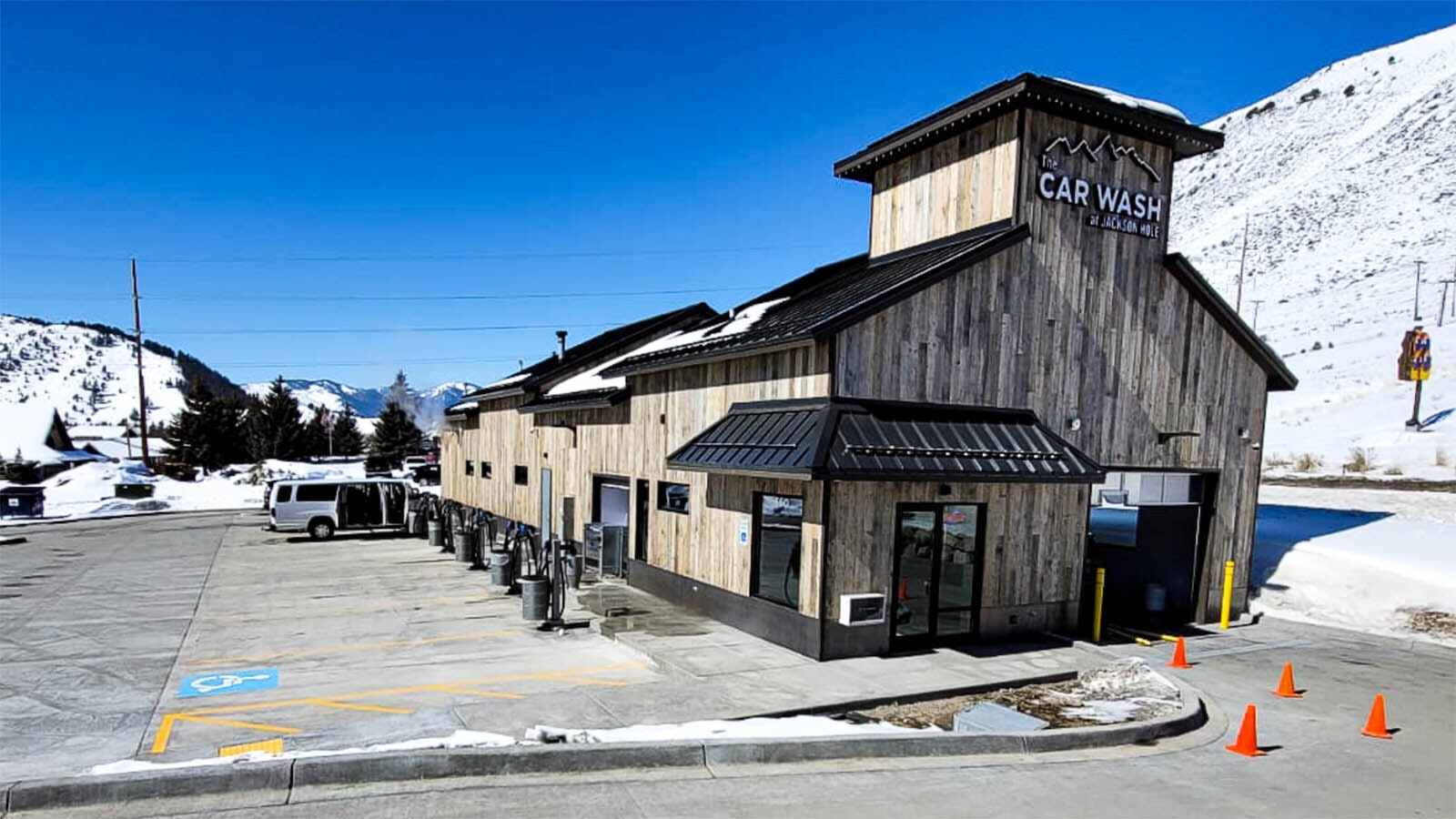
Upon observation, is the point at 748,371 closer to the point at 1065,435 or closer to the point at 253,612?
the point at 1065,435

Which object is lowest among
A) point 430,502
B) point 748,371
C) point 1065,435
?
point 430,502

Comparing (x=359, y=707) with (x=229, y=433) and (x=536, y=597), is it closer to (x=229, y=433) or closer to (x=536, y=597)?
(x=536, y=597)

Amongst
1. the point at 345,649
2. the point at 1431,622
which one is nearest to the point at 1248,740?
the point at 1431,622

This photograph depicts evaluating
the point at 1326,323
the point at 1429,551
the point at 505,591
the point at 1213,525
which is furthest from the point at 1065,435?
the point at 1326,323

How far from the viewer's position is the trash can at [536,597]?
1388cm

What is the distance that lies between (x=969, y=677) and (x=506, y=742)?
619 centimetres

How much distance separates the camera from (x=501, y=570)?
17.5 meters

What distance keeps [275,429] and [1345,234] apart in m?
119

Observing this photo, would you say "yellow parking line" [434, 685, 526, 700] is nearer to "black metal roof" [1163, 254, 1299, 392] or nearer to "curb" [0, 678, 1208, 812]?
"curb" [0, 678, 1208, 812]

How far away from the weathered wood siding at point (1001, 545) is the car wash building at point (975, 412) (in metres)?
0.04

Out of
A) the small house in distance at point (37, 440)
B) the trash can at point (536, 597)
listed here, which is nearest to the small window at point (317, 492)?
the trash can at point (536, 597)

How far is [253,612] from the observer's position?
49.6ft

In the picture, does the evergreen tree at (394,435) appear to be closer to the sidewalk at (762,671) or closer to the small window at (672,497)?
the small window at (672,497)

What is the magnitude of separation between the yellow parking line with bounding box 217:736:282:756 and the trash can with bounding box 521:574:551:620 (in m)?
5.68
